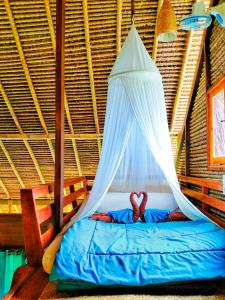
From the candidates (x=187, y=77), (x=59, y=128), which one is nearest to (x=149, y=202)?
(x=59, y=128)

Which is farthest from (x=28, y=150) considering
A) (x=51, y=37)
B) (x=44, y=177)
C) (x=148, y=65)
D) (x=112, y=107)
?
(x=148, y=65)

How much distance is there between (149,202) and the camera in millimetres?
4566

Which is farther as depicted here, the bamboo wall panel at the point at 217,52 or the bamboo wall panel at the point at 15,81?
the bamboo wall panel at the point at 15,81

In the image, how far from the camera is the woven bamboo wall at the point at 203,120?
388 cm

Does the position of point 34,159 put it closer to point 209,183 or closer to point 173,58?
point 173,58

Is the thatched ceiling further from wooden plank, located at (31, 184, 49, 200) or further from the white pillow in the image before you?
wooden plank, located at (31, 184, 49, 200)

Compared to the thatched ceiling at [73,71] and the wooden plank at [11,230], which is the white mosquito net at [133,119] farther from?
the wooden plank at [11,230]

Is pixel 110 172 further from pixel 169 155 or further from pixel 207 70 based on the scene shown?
pixel 207 70

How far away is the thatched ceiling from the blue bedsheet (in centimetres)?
328

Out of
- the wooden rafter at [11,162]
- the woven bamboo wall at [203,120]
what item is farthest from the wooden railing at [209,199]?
the wooden rafter at [11,162]

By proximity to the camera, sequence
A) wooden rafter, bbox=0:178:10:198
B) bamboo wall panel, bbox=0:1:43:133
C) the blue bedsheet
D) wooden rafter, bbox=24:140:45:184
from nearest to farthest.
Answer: the blue bedsheet → bamboo wall panel, bbox=0:1:43:133 → wooden rafter, bbox=24:140:45:184 → wooden rafter, bbox=0:178:10:198

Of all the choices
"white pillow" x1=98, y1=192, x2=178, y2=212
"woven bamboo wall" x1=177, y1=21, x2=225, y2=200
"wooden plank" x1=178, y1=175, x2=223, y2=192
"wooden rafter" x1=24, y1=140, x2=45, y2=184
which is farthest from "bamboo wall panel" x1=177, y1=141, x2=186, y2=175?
"wooden rafter" x1=24, y1=140, x2=45, y2=184

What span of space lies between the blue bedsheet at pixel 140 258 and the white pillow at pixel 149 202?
1.65m

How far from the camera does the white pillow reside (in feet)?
14.9
